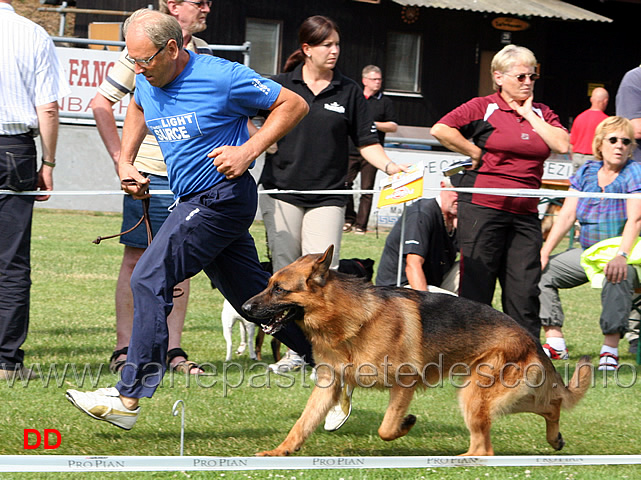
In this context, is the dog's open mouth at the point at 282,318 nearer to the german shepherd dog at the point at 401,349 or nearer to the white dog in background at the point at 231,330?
the german shepherd dog at the point at 401,349

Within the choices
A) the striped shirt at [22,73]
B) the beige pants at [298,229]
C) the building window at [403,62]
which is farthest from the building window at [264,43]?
the striped shirt at [22,73]

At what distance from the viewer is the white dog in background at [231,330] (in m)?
6.47

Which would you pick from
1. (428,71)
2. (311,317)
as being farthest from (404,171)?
(428,71)

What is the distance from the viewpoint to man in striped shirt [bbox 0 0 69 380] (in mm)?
5180

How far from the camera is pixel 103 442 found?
4.22 m

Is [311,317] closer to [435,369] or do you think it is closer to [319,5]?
[435,369]

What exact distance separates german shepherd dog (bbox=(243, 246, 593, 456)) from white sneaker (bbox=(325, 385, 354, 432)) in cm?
24

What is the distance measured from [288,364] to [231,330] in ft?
1.92

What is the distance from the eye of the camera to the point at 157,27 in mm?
3912

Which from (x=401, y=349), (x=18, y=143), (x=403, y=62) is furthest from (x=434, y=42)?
(x=401, y=349)

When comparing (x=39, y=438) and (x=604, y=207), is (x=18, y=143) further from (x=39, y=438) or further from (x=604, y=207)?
(x=604, y=207)

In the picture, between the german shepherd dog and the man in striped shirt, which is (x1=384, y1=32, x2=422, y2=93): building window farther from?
the german shepherd dog

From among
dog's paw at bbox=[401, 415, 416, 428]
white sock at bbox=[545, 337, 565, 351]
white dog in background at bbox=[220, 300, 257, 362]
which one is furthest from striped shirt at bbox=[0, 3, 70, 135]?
white sock at bbox=[545, 337, 565, 351]

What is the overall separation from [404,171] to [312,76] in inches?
34.9
